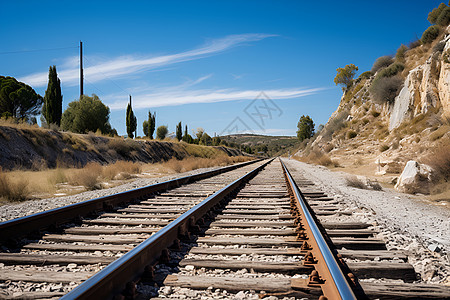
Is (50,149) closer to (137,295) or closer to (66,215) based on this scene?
(66,215)

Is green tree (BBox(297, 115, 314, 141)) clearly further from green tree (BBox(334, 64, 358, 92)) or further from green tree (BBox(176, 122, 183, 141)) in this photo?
green tree (BBox(176, 122, 183, 141))

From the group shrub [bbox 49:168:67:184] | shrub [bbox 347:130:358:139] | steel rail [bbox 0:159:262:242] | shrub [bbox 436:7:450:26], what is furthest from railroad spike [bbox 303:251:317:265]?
shrub [bbox 436:7:450:26]

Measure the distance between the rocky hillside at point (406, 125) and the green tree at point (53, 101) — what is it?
26201 millimetres

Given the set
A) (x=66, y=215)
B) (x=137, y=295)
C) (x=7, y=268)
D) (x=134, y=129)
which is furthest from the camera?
(x=134, y=129)

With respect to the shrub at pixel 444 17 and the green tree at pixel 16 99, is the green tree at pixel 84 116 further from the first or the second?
the shrub at pixel 444 17

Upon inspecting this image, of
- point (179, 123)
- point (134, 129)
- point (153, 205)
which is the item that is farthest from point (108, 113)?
point (153, 205)

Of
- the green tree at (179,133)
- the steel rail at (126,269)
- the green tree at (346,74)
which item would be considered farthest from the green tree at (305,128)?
the steel rail at (126,269)

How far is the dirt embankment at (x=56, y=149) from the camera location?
18141 mm

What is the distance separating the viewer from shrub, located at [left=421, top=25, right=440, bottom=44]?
2878 cm

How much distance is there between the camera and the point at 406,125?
21953 mm

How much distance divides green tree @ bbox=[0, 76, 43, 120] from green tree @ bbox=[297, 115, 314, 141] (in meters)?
75.1

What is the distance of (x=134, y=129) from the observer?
46.9 metres

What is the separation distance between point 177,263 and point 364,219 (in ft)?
11.1

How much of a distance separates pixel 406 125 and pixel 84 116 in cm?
3091
